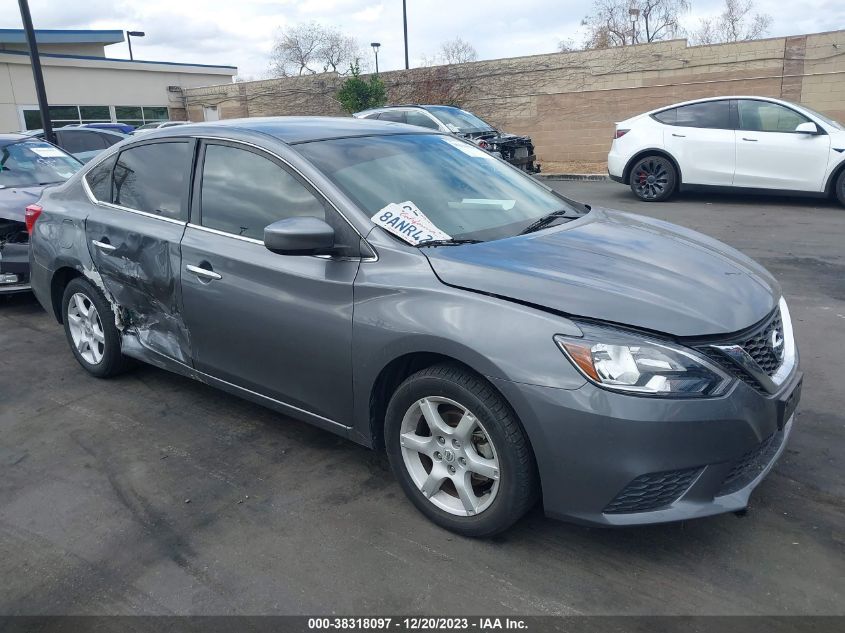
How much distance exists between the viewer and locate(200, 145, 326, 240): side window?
343cm

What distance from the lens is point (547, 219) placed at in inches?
146

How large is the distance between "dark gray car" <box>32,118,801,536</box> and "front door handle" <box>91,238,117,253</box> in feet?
0.04

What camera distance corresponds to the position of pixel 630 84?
19.3 metres

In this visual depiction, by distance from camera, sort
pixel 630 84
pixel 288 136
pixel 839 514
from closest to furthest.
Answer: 1. pixel 839 514
2. pixel 288 136
3. pixel 630 84

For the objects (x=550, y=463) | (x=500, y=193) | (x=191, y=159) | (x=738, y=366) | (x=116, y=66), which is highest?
(x=116, y=66)

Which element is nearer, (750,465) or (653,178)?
(750,465)

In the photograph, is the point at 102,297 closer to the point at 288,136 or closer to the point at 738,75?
the point at 288,136

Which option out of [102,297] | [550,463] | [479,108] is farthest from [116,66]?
[550,463]

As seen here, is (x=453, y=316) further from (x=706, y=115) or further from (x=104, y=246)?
(x=706, y=115)

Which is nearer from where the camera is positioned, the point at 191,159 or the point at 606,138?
the point at 191,159

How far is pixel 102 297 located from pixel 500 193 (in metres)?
2.63

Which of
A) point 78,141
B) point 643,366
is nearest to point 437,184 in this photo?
point 643,366

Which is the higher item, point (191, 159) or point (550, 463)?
point (191, 159)

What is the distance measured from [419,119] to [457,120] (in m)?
0.81
